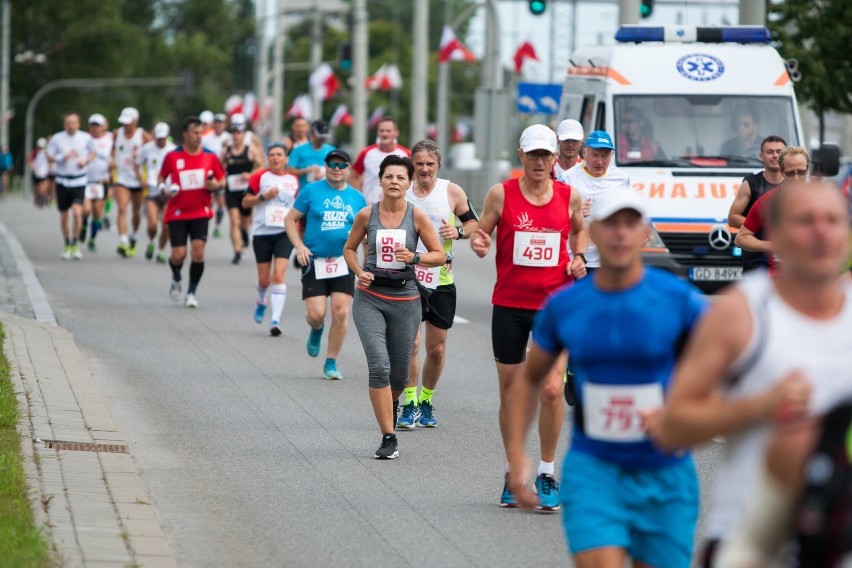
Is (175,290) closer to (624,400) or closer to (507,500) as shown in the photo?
(507,500)

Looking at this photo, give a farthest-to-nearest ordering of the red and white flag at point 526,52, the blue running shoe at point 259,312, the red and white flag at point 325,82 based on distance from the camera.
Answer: the red and white flag at point 325,82 < the red and white flag at point 526,52 < the blue running shoe at point 259,312

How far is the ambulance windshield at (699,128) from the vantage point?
1612cm

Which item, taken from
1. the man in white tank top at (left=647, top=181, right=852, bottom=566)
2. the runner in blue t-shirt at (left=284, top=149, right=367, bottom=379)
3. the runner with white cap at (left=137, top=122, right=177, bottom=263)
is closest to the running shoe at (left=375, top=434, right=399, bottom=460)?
the runner in blue t-shirt at (left=284, top=149, right=367, bottom=379)

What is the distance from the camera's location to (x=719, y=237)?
1574 cm

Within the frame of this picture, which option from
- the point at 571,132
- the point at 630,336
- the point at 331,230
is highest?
the point at 571,132

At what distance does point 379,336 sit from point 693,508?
4.86m

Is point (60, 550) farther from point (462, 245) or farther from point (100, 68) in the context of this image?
point (100, 68)

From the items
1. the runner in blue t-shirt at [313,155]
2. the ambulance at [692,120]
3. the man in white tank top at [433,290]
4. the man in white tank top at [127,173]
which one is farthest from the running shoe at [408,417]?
the man in white tank top at [127,173]

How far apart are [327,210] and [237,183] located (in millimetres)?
11338

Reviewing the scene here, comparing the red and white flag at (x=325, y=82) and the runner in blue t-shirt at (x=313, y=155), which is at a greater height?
the red and white flag at (x=325, y=82)

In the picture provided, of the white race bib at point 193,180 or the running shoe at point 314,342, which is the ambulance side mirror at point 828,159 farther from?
the white race bib at point 193,180

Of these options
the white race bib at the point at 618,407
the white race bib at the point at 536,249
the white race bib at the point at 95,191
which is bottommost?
A: the white race bib at the point at 95,191

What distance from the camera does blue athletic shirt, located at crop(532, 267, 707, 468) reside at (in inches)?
201

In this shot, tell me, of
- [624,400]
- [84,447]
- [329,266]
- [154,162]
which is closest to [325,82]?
[154,162]
